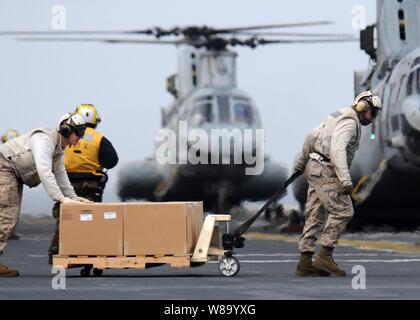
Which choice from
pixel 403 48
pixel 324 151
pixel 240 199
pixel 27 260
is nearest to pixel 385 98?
pixel 403 48

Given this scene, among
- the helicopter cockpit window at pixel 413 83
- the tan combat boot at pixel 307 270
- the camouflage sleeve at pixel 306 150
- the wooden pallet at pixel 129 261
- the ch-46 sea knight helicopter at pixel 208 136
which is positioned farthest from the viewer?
the ch-46 sea knight helicopter at pixel 208 136

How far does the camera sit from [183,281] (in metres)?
15.5

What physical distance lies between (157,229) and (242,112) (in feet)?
86.0

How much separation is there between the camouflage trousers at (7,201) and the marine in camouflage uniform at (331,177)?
9.93ft

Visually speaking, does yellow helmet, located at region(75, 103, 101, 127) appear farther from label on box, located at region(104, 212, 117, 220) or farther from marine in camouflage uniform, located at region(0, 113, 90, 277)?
label on box, located at region(104, 212, 117, 220)

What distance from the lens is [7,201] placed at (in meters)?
16.1

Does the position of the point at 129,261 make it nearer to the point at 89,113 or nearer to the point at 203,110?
the point at 89,113

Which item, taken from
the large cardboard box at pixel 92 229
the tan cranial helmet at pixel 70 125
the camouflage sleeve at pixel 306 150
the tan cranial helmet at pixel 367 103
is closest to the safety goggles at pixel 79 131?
the tan cranial helmet at pixel 70 125

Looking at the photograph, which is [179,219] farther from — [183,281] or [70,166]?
[70,166]

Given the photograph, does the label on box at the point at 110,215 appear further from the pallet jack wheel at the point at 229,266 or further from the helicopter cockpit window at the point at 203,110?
the helicopter cockpit window at the point at 203,110

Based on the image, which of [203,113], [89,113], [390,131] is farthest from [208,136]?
[89,113]

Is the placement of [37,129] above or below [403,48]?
below

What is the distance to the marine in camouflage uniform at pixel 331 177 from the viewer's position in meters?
16.3
